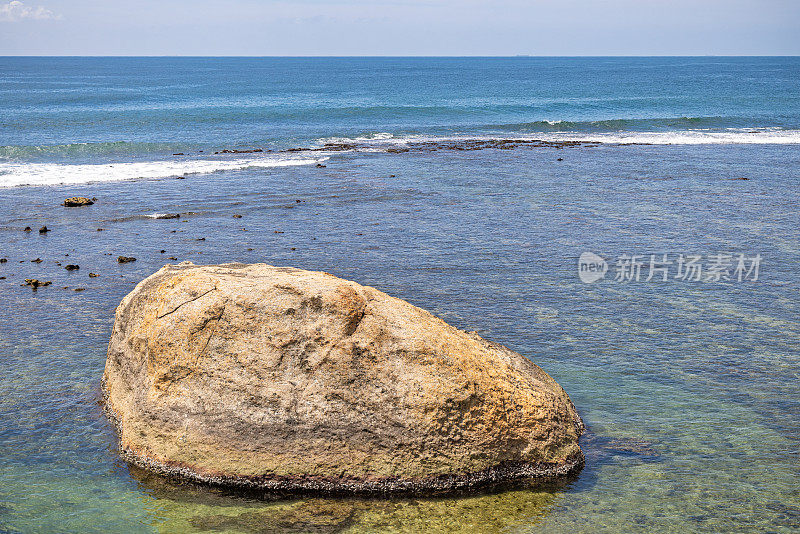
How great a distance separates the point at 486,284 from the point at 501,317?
88.6 inches

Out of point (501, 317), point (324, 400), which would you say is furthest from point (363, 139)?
point (324, 400)

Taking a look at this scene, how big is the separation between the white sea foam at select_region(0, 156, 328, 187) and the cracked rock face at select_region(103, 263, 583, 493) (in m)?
25.2

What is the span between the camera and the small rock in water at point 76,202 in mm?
25609

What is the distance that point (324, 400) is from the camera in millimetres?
8438

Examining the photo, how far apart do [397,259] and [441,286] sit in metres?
2.66

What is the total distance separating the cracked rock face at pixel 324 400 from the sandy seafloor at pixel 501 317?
35cm

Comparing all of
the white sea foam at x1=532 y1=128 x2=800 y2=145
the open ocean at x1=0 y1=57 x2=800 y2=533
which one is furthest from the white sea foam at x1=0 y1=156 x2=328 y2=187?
the white sea foam at x1=532 y1=128 x2=800 y2=145

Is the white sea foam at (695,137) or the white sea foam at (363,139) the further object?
the white sea foam at (363,139)

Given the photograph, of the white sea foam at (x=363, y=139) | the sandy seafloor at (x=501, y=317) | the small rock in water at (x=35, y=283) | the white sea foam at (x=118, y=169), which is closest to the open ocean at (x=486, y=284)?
the sandy seafloor at (x=501, y=317)

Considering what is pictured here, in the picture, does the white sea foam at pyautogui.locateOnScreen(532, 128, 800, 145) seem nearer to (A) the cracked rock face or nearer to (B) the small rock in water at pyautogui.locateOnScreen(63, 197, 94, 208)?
(B) the small rock in water at pyautogui.locateOnScreen(63, 197, 94, 208)

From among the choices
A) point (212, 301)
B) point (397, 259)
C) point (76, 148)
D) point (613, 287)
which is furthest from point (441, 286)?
point (76, 148)

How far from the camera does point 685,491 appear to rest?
8391mm

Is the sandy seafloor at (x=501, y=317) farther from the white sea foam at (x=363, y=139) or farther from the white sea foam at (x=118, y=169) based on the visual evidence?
the white sea foam at (x=363, y=139)

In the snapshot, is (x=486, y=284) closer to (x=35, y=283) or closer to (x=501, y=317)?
(x=501, y=317)
